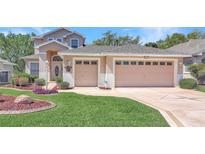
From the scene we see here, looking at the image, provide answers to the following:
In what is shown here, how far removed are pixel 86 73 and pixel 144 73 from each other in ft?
16.1

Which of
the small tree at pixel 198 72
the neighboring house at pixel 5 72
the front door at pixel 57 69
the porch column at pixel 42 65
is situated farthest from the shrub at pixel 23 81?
the small tree at pixel 198 72

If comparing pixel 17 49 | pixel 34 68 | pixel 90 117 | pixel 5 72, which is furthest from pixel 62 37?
pixel 90 117

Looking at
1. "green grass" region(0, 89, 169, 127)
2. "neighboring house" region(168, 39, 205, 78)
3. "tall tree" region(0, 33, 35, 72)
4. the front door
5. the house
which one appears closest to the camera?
"green grass" region(0, 89, 169, 127)

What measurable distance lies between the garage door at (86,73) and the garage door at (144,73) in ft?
6.06

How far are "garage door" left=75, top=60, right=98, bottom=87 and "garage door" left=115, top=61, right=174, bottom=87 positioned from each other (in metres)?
1.85

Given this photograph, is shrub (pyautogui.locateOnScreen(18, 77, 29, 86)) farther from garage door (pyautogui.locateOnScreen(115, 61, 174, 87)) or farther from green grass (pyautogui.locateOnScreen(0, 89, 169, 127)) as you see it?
green grass (pyautogui.locateOnScreen(0, 89, 169, 127))

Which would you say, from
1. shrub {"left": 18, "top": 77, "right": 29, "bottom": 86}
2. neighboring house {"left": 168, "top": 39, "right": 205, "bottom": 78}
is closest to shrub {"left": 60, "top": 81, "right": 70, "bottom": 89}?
shrub {"left": 18, "top": 77, "right": 29, "bottom": 86}

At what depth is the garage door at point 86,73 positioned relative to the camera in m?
18.6

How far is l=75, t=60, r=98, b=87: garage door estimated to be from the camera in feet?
61.2

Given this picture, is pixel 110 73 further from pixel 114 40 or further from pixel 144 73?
pixel 114 40
